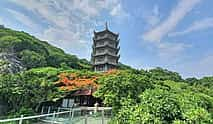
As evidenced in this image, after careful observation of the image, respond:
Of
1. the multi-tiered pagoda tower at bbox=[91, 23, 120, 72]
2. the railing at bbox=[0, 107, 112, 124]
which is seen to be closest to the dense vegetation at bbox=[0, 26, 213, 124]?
the railing at bbox=[0, 107, 112, 124]

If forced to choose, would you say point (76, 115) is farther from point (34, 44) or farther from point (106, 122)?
point (34, 44)

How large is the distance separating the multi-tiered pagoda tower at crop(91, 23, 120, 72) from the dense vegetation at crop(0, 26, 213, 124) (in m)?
7.43

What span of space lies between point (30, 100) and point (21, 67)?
16082 mm

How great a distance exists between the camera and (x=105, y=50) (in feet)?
128

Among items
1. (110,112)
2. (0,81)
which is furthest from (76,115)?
(0,81)

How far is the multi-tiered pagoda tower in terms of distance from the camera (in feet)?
127

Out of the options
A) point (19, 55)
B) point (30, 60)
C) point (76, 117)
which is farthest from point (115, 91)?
point (19, 55)

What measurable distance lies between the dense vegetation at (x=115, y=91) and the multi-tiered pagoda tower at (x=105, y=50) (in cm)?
743

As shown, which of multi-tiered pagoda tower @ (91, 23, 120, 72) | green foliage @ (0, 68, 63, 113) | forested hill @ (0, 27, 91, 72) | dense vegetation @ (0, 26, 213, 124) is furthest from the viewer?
multi-tiered pagoda tower @ (91, 23, 120, 72)

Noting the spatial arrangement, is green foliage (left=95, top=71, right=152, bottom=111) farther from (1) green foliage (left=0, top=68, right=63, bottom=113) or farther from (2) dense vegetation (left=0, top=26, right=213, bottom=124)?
(1) green foliage (left=0, top=68, right=63, bottom=113)

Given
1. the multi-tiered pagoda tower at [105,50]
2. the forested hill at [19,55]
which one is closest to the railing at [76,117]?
the forested hill at [19,55]

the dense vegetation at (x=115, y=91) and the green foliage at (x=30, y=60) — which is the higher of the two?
the green foliage at (x=30, y=60)

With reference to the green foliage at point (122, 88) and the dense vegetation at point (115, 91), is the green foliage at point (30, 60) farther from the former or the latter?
the green foliage at point (122, 88)

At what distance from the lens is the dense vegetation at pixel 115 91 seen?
654 cm
